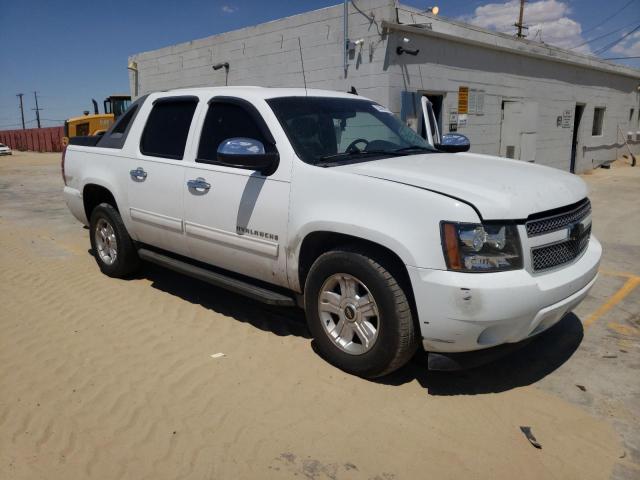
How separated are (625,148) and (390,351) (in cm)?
2358

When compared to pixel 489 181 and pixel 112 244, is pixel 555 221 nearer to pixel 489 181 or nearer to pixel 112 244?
pixel 489 181

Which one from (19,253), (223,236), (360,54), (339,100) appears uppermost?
(360,54)

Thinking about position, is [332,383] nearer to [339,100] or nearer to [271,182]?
[271,182]

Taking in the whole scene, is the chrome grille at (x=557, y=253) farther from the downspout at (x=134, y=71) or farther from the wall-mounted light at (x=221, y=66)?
the downspout at (x=134, y=71)

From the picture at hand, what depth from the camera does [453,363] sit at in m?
3.07

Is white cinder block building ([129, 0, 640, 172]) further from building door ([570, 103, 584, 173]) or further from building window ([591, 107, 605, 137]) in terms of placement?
building window ([591, 107, 605, 137])

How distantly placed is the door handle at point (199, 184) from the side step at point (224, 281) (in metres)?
0.73

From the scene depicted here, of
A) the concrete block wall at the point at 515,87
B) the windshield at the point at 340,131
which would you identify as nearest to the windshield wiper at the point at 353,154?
the windshield at the point at 340,131

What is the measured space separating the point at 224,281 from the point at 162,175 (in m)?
1.14

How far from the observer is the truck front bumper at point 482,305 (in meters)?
2.82

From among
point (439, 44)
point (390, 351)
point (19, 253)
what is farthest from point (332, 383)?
point (439, 44)

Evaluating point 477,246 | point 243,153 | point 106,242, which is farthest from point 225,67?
point 477,246

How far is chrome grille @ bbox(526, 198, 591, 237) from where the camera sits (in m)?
3.04

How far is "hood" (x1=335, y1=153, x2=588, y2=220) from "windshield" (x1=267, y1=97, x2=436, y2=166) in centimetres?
28
